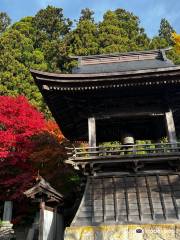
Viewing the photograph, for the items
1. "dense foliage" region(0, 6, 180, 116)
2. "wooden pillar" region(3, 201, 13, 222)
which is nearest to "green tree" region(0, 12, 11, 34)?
"dense foliage" region(0, 6, 180, 116)

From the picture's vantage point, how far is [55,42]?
151 ft

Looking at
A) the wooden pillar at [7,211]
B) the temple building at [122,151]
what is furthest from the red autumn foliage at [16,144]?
the temple building at [122,151]

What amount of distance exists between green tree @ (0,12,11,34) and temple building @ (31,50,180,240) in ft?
138

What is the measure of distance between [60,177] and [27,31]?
117 feet

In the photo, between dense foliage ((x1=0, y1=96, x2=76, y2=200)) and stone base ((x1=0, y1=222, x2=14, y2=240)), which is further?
stone base ((x1=0, y1=222, x2=14, y2=240))

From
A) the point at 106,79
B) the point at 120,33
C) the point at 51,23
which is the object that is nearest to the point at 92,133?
the point at 106,79

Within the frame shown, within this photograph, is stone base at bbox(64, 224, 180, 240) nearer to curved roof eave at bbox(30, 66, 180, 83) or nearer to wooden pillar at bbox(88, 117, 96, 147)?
wooden pillar at bbox(88, 117, 96, 147)

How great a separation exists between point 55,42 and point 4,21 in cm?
1189

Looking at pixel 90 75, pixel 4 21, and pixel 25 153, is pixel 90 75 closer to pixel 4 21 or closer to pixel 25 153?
pixel 25 153

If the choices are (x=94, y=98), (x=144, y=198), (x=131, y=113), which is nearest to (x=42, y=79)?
(x=94, y=98)

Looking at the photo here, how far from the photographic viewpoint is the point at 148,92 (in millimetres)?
11484

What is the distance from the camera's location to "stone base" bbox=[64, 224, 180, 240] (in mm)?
9039

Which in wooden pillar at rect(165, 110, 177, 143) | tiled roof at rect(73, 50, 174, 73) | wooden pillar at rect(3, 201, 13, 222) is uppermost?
tiled roof at rect(73, 50, 174, 73)

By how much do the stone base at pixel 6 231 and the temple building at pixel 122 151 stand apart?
30.6 feet
